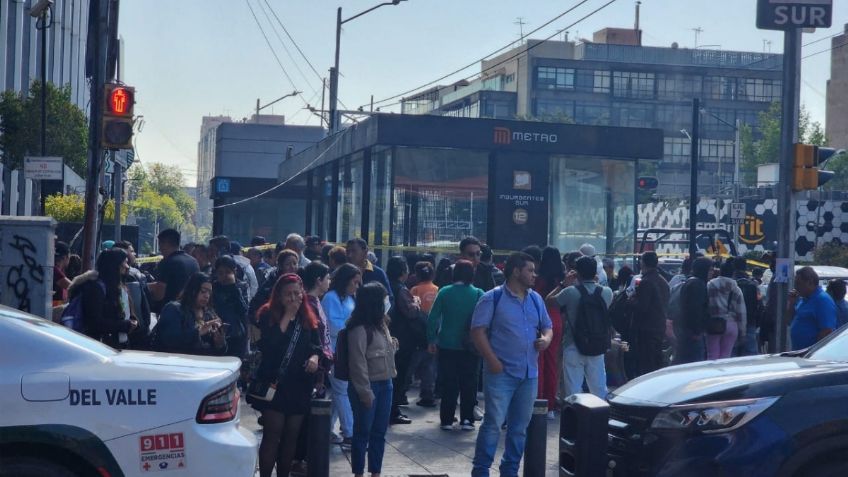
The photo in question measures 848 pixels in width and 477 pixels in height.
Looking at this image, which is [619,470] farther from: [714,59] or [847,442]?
[714,59]

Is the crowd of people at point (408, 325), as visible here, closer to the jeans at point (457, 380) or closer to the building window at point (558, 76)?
the jeans at point (457, 380)

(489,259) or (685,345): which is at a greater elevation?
(489,259)

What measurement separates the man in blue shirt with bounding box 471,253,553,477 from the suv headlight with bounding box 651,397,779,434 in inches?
82.1

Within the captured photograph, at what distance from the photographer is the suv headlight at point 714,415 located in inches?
264

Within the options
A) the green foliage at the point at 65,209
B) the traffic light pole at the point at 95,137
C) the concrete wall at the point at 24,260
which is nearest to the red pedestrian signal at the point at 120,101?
the traffic light pole at the point at 95,137

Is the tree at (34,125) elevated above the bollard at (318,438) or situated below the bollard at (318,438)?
above

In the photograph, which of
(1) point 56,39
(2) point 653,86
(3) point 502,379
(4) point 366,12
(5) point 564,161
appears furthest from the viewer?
(2) point 653,86

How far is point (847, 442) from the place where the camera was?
6.63 m

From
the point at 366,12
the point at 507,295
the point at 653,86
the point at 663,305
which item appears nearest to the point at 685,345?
the point at 663,305

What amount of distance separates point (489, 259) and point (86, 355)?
8575mm

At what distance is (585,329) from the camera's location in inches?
472

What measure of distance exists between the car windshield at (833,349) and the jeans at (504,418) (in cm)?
211

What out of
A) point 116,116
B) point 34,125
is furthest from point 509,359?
point 34,125

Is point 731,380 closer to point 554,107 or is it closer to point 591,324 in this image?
point 591,324
